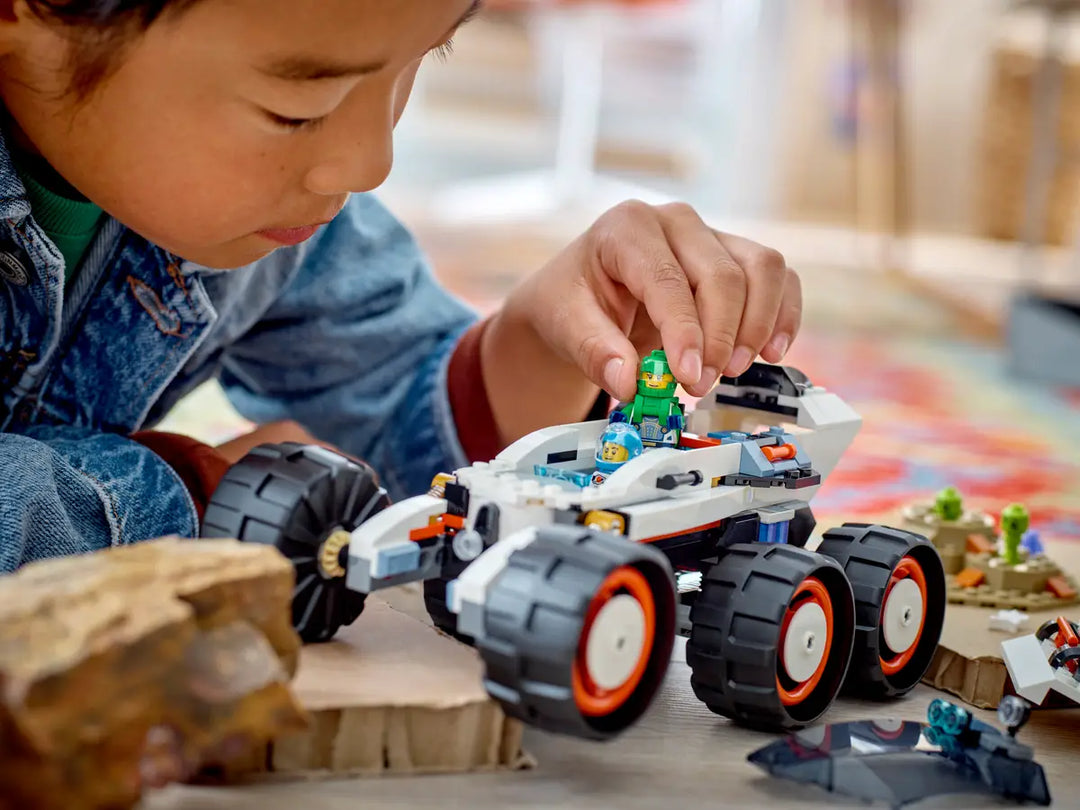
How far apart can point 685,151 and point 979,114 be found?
1193 millimetres

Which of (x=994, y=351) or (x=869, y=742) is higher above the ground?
(x=994, y=351)

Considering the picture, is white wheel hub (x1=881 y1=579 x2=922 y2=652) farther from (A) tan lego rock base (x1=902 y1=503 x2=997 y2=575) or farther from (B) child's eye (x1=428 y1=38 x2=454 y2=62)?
(B) child's eye (x1=428 y1=38 x2=454 y2=62)

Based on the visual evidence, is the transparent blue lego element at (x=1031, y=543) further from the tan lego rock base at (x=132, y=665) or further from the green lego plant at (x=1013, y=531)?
the tan lego rock base at (x=132, y=665)

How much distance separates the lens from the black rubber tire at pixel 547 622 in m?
0.41

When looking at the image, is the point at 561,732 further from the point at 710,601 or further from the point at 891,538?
the point at 891,538

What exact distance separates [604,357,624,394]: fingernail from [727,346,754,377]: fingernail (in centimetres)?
6

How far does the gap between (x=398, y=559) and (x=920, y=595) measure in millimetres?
257

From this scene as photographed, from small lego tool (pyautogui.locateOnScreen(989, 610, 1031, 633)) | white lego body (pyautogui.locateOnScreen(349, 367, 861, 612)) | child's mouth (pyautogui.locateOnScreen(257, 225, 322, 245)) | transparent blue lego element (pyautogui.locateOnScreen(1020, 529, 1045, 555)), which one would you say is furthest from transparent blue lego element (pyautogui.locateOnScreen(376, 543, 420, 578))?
transparent blue lego element (pyautogui.locateOnScreen(1020, 529, 1045, 555))

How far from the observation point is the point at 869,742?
499 mm

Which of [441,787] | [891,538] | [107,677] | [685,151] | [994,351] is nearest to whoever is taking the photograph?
[107,677]

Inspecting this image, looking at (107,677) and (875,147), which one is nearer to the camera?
(107,677)

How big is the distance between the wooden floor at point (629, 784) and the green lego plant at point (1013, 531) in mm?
197

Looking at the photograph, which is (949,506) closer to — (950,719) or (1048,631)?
(1048,631)

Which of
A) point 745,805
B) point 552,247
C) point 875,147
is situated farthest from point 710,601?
point 875,147
